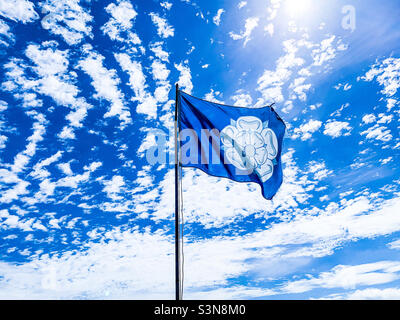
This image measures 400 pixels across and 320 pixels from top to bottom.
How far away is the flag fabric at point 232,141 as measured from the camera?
8.48 m

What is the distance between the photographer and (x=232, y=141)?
30.7 ft

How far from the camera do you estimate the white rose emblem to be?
9.28m

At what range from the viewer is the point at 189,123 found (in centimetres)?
864

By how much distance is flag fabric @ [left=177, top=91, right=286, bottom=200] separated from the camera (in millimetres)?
8477

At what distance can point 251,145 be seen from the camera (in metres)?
9.77

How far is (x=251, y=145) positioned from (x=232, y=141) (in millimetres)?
893

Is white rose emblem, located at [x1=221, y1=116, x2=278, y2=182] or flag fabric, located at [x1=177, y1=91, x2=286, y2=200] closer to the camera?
flag fabric, located at [x1=177, y1=91, x2=286, y2=200]

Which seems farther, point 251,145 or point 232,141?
point 251,145
